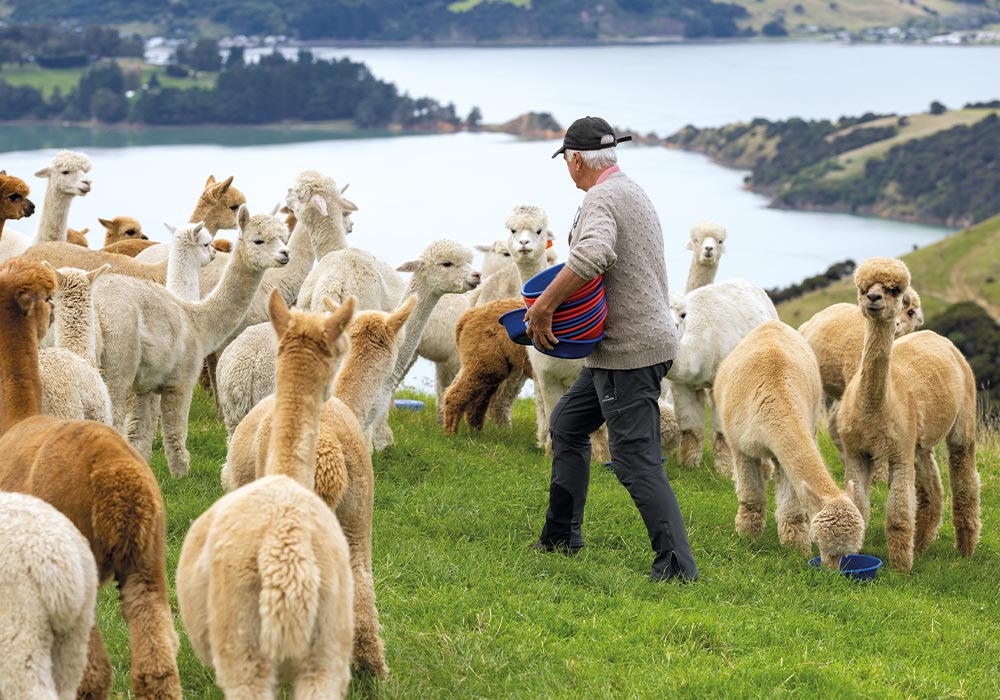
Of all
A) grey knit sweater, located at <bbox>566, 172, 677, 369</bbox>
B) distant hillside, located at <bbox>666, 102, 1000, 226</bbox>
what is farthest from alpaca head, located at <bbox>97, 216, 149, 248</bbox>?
distant hillside, located at <bbox>666, 102, 1000, 226</bbox>

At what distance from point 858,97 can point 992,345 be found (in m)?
53.5

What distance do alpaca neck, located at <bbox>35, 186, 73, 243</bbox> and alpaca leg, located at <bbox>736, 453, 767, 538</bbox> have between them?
682 centimetres

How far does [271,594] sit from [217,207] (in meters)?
8.60

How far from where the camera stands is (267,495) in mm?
3672

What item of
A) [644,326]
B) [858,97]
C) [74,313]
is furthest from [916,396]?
[858,97]

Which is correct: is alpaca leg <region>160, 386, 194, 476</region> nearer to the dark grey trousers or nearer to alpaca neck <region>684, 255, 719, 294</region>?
the dark grey trousers

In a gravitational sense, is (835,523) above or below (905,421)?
below

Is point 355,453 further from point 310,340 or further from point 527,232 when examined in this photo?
point 527,232

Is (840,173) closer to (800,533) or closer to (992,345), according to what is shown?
(992,345)

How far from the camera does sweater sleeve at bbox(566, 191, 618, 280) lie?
6.09m

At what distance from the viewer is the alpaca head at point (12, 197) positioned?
9.02 meters

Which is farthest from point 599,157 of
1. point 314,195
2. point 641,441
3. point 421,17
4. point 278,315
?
point 421,17

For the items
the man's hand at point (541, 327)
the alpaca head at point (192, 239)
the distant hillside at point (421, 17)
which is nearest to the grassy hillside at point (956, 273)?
the alpaca head at point (192, 239)

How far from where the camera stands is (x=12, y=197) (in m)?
9.07
